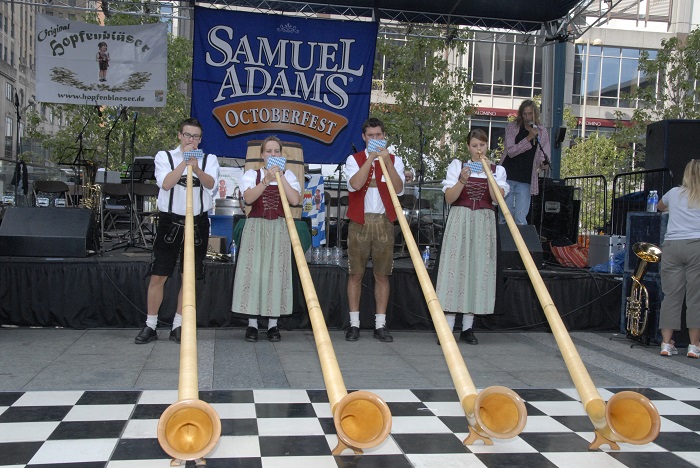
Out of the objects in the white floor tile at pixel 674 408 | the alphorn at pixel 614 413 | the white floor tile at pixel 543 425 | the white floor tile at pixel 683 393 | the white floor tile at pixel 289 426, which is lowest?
the white floor tile at pixel 683 393

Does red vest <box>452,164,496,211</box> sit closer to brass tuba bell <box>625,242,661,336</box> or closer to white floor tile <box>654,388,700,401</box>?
brass tuba bell <box>625,242,661,336</box>

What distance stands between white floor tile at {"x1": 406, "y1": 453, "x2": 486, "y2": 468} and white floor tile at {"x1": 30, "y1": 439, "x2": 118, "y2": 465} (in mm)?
1147

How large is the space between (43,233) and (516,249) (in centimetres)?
378

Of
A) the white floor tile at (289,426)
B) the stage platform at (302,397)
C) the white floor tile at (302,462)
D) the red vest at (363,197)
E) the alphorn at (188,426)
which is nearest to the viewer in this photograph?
the alphorn at (188,426)

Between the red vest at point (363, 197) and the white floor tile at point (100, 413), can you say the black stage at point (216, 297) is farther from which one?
the white floor tile at point (100, 413)

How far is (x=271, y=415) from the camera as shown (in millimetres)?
3271

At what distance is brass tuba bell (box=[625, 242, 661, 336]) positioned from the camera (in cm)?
518

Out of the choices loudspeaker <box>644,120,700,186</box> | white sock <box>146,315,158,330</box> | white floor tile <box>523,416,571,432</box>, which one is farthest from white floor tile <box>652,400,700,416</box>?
loudspeaker <box>644,120,700,186</box>

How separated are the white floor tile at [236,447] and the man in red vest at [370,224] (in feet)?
7.67

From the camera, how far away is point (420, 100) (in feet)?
52.5

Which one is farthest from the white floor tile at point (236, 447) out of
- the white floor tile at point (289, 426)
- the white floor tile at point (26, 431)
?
the white floor tile at point (26, 431)

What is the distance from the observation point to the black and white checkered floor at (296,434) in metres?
2.71

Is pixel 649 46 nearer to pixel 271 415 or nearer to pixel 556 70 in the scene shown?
pixel 556 70

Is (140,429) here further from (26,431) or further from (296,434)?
(296,434)
